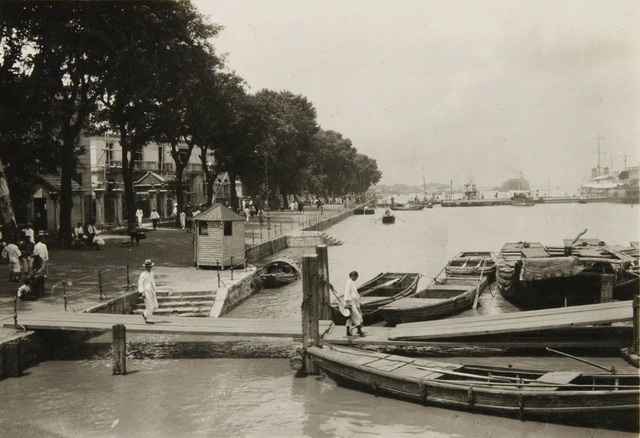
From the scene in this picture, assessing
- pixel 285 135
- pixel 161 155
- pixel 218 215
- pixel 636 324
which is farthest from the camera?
pixel 285 135

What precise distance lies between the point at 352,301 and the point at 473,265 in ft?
57.3

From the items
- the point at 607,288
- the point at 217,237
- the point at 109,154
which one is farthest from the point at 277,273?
the point at 109,154

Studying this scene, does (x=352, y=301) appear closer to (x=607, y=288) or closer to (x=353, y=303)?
(x=353, y=303)

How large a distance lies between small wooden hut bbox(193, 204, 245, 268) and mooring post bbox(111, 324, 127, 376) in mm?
11495

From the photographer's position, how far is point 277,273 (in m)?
29.0

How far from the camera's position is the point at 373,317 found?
18828 mm

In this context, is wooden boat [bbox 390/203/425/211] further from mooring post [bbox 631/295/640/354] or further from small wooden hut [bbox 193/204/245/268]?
mooring post [bbox 631/295/640/354]

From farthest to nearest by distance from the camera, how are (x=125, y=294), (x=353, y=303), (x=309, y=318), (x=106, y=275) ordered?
(x=106, y=275), (x=125, y=294), (x=353, y=303), (x=309, y=318)

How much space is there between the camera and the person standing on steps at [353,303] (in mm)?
14859

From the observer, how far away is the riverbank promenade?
61.9 feet

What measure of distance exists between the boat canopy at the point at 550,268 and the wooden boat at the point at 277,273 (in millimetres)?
12053

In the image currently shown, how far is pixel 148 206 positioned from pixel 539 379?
52903 millimetres

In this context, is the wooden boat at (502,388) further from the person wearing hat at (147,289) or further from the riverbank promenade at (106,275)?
the riverbank promenade at (106,275)

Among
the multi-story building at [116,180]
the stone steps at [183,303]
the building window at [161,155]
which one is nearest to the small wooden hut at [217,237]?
the stone steps at [183,303]
